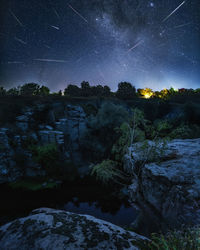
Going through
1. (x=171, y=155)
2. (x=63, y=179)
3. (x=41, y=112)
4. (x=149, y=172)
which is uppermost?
(x=41, y=112)

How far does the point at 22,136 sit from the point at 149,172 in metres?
22.0

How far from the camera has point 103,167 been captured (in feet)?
35.2

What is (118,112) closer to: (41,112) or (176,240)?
(41,112)

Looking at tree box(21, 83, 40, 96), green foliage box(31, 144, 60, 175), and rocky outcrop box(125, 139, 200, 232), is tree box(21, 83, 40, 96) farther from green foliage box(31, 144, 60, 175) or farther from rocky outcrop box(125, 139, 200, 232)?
rocky outcrop box(125, 139, 200, 232)

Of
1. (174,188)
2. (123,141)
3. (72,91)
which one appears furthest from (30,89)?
(174,188)

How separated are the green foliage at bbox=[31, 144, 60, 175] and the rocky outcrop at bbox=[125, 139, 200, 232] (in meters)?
14.8

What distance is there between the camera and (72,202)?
49.6 feet

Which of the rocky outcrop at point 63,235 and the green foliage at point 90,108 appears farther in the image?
the green foliage at point 90,108

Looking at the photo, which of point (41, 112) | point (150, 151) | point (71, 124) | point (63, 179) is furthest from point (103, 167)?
point (41, 112)

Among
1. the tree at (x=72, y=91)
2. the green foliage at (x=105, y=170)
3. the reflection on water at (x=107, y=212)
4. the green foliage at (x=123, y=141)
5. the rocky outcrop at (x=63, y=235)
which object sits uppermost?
the tree at (x=72, y=91)

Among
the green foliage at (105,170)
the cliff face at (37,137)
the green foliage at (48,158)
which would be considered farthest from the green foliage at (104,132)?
the green foliage at (105,170)

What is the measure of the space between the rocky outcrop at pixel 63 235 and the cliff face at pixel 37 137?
17.6 metres

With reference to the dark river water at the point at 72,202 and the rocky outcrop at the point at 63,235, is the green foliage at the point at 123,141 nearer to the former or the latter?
the dark river water at the point at 72,202

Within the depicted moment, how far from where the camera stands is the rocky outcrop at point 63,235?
129 inches
